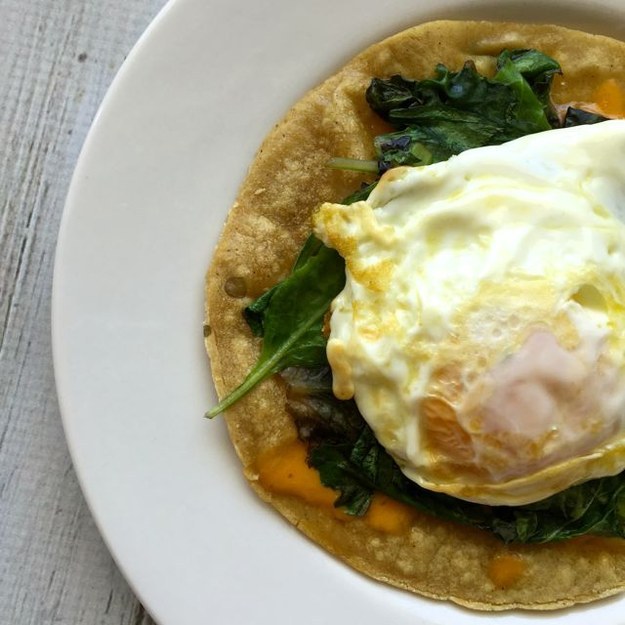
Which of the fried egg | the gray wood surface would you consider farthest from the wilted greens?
the gray wood surface

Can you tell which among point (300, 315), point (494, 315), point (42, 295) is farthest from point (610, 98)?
point (42, 295)

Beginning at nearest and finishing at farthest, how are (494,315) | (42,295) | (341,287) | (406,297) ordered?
(494,315) < (406,297) < (341,287) < (42,295)

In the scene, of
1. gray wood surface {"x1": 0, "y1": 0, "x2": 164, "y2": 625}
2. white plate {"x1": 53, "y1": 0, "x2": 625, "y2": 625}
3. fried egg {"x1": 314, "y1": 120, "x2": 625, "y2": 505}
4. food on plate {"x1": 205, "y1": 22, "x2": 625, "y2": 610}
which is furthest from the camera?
gray wood surface {"x1": 0, "y1": 0, "x2": 164, "y2": 625}

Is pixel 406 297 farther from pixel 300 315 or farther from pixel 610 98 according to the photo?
pixel 610 98

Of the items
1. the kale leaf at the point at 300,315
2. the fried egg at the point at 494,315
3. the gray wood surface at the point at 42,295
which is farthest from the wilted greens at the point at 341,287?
the gray wood surface at the point at 42,295

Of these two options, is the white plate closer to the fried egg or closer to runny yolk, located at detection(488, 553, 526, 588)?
runny yolk, located at detection(488, 553, 526, 588)

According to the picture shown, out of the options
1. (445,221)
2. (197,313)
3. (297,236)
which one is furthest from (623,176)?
(197,313)

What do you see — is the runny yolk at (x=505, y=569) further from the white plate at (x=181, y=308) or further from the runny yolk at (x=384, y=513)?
the runny yolk at (x=384, y=513)
